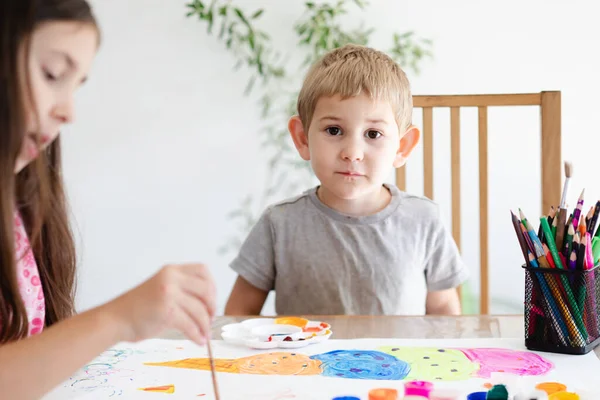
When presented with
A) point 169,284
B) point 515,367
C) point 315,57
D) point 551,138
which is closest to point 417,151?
point 315,57

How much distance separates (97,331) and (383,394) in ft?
1.02

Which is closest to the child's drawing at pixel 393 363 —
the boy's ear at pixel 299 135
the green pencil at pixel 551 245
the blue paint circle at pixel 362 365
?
the blue paint circle at pixel 362 365

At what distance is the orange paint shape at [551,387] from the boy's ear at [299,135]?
61cm

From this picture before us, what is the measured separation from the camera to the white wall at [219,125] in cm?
253

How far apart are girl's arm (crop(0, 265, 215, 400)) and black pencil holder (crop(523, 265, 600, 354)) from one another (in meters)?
0.46

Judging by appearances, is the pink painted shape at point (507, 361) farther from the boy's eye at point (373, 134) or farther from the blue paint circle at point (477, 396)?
the boy's eye at point (373, 134)

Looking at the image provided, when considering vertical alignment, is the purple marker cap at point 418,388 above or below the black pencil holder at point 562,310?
below

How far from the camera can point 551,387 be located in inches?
31.9

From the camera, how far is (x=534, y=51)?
254cm

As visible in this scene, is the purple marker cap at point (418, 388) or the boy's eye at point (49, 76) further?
the purple marker cap at point (418, 388)

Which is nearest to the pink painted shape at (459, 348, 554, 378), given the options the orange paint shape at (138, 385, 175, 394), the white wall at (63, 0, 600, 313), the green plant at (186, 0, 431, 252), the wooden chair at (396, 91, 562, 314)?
the orange paint shape at (138, 385, 175, 394)

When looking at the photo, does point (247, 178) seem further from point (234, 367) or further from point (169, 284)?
point (169, 284)

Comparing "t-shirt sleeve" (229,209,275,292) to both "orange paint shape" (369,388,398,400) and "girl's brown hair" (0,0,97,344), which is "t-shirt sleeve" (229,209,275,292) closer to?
"girl's brown hair" (0,0,97,344)

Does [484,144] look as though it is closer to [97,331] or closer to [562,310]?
[562,310]
